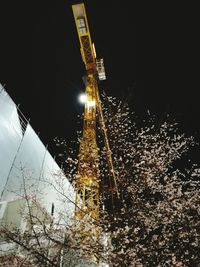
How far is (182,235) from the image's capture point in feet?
24.3

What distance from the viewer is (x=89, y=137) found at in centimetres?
1586

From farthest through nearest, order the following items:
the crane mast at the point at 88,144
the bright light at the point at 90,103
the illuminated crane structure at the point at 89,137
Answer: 1. the bright light at the point at 90,103
2. the crane mast at the point at 88,144
3. the illuminated crane structure at the point at 89,137

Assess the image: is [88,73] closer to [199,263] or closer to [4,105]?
[4,105]

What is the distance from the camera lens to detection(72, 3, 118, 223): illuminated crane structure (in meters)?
12.0

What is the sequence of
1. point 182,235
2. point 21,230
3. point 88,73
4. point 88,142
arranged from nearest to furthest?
1. point 182,235
2. point 21,230
3. point 88,142
4. point 88,73

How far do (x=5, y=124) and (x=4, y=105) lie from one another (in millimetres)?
976

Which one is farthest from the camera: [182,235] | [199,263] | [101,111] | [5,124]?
[101,111]

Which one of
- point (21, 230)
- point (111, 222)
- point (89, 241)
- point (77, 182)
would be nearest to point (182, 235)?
point (111, 222)

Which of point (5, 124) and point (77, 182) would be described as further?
point (77, 182)

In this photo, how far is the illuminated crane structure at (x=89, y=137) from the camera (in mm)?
12023

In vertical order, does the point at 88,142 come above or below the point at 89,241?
above

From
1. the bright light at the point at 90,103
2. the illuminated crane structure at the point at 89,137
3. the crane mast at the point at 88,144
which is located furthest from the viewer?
the bright light at the point at 90,103

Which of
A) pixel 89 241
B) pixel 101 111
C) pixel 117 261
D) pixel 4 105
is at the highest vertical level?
pixel 101 111

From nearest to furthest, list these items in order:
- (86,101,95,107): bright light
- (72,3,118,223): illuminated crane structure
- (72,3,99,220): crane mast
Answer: (72,3,118,223): illuminated crane structure
(72,3,99,220): crane mast
(86,101,95,107): bright light
